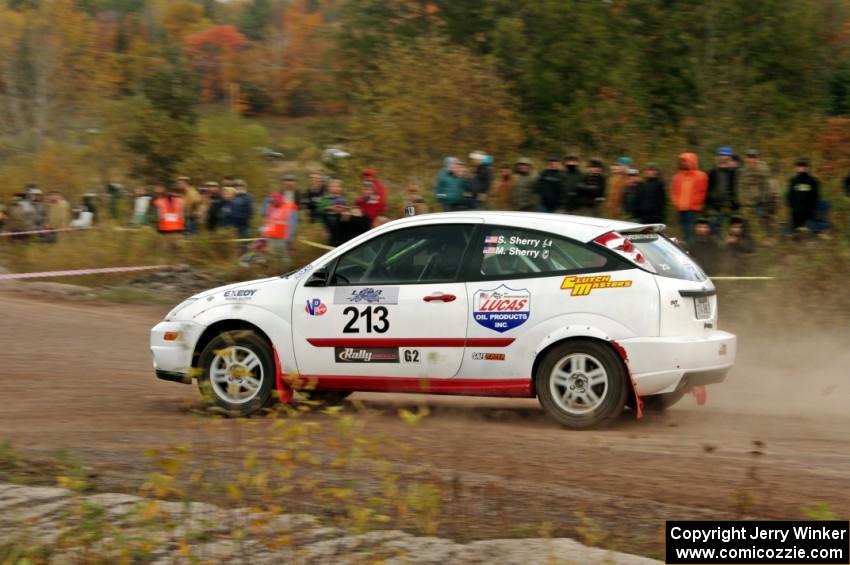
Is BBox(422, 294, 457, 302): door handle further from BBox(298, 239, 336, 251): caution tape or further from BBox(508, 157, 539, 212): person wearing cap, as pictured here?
BBox(508, 157, 539, 212): person wearing cap

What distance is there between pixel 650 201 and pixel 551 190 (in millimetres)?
1548

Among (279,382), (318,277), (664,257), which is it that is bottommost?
(279,382)

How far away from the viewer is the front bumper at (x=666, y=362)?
919 cm

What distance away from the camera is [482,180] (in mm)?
18453

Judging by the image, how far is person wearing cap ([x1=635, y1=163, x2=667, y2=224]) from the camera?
16.7 m

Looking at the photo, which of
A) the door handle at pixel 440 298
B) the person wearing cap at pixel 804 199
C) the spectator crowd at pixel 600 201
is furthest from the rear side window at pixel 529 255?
the person wearing cap at pixel 804 199

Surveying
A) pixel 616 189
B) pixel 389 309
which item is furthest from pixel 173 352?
pixel 616 189

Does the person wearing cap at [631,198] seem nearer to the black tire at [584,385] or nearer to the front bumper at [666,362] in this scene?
the front bumper at [666,362]

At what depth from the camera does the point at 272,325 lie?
10016mm

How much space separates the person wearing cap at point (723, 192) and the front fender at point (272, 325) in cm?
824

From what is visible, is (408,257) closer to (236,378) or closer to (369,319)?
(369,319)

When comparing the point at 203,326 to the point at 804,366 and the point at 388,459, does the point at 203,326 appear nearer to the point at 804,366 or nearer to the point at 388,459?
the point at 388,459

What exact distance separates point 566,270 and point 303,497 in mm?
3209

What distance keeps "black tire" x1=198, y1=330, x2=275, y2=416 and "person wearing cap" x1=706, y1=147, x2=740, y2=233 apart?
833 cm
